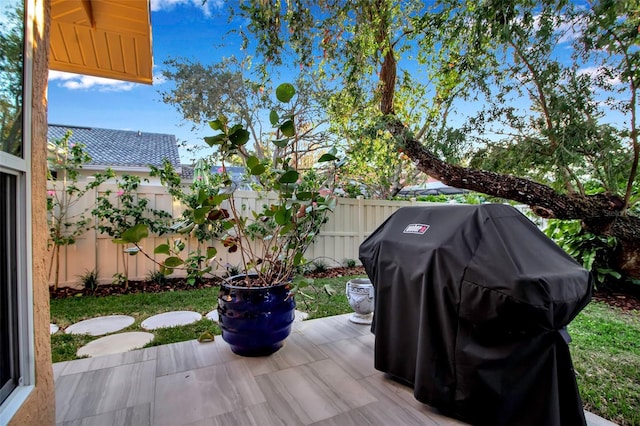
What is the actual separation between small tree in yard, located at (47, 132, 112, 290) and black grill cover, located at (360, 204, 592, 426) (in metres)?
3.82

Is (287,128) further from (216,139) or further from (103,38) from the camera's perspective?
(103,38)

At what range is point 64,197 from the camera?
12.0 ft

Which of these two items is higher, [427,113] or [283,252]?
[427,113]

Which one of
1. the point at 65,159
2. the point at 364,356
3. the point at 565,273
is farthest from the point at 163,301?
the point at 565,273

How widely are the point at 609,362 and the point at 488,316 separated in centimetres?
166

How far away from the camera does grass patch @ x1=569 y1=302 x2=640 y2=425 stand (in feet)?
5.22

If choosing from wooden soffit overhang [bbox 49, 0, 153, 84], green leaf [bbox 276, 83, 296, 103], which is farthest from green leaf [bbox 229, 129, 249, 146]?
wooden soffit overhang [bbox 49, 0, 153, 84]

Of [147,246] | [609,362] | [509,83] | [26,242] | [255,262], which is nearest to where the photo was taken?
[26,242]

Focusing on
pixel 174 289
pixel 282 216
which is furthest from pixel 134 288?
pixel 282 216

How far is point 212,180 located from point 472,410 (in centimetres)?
379

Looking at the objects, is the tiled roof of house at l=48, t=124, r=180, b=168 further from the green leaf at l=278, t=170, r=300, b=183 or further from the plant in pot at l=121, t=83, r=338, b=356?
the green leaf at l=278, t=170, r=300, b=183

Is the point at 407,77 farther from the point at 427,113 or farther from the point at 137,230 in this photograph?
the point at 137,230

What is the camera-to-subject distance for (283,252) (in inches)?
96.2

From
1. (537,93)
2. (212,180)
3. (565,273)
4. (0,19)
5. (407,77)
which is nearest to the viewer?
(0,19)
